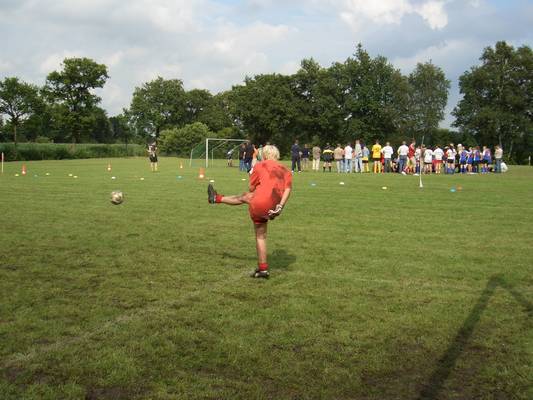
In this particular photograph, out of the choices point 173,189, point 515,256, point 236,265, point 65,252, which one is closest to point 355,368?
point 236,265

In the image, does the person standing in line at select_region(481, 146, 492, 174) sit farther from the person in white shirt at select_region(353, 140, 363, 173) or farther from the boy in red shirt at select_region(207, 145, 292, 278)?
the boy in red shirt at select_region(207, 145, 292, 278)

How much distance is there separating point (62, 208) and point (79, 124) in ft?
207

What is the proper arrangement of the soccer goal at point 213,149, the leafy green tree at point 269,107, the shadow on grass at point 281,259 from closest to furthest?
the shadow on grass at point 281,259 < the soccer goal at point 213,149 < the leafy green tree at point 269,107

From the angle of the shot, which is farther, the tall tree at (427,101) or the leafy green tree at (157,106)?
the leafy green tree at (157,106)

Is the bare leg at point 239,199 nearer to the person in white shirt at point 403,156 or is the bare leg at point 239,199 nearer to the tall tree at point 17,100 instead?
the person in white shirt at point 403,156

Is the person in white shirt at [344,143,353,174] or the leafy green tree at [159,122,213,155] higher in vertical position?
the leafy green tree at [159,122,213,155]

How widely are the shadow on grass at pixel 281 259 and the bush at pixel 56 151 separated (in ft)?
162

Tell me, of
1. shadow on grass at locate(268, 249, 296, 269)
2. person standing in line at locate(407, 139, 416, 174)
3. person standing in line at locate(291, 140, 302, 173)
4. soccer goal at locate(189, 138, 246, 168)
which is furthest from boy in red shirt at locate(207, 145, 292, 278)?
soccer goal at locate(189, 138, 246, 168)

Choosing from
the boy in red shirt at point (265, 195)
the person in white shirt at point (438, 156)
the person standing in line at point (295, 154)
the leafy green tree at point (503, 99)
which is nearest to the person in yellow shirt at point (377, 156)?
the person in white shirt at point (438, 156)

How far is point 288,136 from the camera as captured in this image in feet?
277

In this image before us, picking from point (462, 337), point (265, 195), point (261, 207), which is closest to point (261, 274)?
point (261, 207)

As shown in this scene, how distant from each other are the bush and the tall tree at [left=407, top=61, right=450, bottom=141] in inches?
1699

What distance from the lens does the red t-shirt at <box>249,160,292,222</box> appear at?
6.93 m

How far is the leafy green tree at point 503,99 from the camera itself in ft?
228
